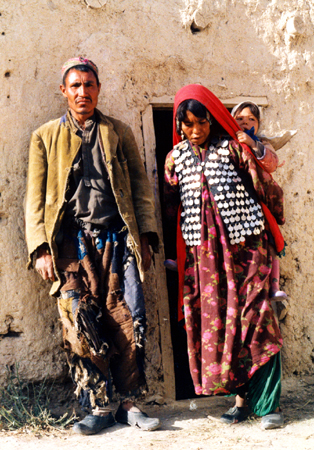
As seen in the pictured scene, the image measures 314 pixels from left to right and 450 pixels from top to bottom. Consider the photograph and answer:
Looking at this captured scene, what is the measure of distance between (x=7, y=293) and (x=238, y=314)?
151 centimetres

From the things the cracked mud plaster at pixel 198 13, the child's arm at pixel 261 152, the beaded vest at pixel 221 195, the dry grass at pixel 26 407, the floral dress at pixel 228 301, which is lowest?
the dry grass at pixel 26 407

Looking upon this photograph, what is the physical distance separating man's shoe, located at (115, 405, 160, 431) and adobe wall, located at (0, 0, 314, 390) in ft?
1.54

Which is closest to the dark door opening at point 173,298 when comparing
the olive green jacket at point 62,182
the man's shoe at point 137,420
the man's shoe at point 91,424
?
the olive green jacket at point 62,182

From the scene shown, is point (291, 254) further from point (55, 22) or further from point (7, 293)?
point (55, 22)

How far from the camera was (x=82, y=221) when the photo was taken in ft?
10.7

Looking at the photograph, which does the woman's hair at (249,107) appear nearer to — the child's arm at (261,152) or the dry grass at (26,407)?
→ the child's arm at (261,152)

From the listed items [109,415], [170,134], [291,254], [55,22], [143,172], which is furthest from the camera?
[170,134]

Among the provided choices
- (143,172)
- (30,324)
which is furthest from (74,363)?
(143,172)

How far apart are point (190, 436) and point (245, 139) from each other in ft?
5.96

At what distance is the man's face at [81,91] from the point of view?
329cm

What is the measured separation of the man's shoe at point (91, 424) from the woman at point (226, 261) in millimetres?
590

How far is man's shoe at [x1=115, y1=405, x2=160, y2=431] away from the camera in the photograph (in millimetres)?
3105

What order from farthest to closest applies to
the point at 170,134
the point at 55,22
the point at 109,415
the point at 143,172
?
the point at 170,134 < the point at 55,22 < the point at 143,172 < the point at 109,415

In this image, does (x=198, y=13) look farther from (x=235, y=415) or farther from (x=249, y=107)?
(x=235, y=415)
